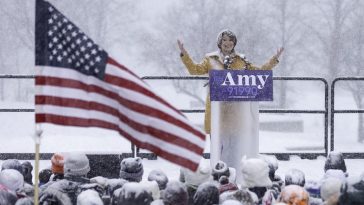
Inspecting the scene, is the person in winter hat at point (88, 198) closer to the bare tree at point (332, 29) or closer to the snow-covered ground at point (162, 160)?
the snow-covered ground at point (162, 160)

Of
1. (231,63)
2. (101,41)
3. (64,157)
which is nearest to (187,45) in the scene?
(101,41)

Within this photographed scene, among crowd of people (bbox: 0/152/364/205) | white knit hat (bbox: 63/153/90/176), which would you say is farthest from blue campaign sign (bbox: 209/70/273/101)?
white knit hat (bbox: 63/153/90/176)

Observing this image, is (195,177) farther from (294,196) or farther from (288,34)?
(288,34)

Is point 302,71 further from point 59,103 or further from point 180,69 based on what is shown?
point 59,103

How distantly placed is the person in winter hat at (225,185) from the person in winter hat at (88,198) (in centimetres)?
101

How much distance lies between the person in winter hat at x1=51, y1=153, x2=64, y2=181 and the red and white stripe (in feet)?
4.86

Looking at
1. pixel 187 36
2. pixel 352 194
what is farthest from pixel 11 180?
pixel 187 36

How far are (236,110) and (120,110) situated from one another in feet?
10.7

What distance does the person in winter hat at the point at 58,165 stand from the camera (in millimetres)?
5695

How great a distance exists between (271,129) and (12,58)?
21852 millimetres

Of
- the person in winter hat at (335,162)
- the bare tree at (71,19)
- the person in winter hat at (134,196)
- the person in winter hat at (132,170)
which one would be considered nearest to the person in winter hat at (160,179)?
the person in winter hat at (132,170)

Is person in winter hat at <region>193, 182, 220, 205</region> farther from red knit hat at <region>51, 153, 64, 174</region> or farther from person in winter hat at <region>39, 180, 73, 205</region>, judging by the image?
red knit hat at <region>51, 153, 64, 174</region>

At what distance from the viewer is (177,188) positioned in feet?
14.9

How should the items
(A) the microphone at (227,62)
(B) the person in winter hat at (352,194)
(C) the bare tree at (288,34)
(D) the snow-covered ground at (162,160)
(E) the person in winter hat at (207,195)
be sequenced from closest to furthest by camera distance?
(B) the person in winter hat at (352,194)
(E) the person in winter hat at (207,195)
(A) the microphone at (227,62)
(D) the snow-covered ground at (162,160)
(C) the bare tree at (288,34)
